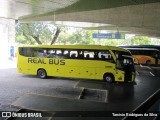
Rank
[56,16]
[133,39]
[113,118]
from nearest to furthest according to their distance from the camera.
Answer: [113,118]
[56,16]
[133,39]

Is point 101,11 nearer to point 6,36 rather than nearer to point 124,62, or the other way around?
point 124,62

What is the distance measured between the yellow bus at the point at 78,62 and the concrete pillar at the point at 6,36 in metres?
11.5

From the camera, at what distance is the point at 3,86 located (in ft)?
41.0

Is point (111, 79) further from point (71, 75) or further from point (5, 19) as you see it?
point (5, 19)

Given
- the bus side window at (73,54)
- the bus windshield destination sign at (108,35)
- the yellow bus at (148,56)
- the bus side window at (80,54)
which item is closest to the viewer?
the bus side window at (80,54)

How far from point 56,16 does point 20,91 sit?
39.6ft

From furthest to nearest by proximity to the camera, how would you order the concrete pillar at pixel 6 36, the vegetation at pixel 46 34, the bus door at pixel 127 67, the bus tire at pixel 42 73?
the vegetation at pixel 46 34
the concrete pillar at pixel 6 36
the bus tire at pixel 42 73
the bus door at pixel 127 67

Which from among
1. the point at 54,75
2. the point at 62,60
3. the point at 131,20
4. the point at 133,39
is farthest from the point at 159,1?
the point at 133,39

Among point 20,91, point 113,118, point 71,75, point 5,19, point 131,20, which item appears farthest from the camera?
point 5,19

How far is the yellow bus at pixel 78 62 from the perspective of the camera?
14.7 meters

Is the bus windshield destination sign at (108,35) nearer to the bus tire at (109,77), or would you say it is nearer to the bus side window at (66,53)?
the bus side window at (66,53)

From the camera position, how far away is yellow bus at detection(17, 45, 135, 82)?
14656 mm

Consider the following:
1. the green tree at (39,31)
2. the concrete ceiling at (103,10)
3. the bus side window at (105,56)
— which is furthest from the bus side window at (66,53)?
the green tree at (39,31)

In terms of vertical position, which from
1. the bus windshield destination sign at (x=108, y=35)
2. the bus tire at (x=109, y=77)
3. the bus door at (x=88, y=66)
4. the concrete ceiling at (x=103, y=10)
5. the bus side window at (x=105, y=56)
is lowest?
the bus tire at (x=109, y=77)
